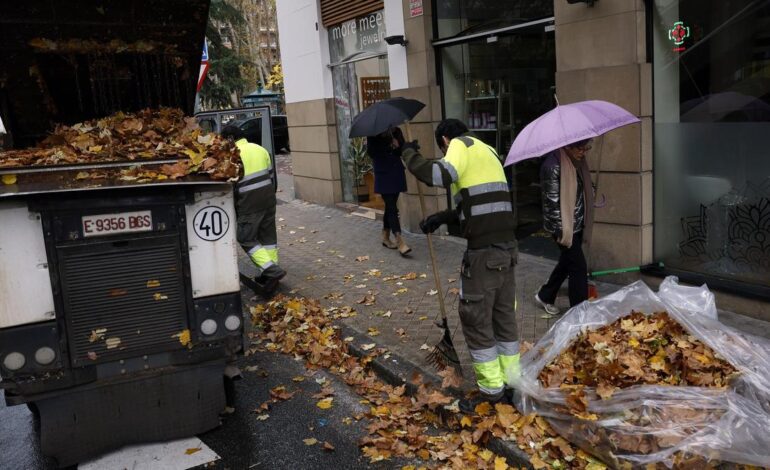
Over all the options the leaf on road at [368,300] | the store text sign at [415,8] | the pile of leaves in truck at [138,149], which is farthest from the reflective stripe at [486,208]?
the store text sign at [415,8]

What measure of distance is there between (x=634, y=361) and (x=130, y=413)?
3033 mm

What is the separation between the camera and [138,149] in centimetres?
461

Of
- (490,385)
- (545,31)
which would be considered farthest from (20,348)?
(545,31)

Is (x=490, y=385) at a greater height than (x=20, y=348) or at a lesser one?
lesser

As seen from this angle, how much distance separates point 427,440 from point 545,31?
500 centimetres

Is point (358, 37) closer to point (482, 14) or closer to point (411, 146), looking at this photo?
point (482, 14)

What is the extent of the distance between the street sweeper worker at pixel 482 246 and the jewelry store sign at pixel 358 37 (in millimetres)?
6766

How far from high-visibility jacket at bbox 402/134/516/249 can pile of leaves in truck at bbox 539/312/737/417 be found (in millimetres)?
855

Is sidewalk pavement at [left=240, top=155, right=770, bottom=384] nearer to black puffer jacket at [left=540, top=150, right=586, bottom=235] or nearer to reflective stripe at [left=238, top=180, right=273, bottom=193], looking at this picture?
black puffer jacket at [left=540, top=150, right=586, bottom=235]

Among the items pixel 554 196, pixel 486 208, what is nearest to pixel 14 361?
pixel 486 208

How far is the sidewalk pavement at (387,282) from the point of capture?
5.79 meters

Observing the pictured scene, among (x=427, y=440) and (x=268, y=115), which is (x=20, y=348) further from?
(x=268, y=115)

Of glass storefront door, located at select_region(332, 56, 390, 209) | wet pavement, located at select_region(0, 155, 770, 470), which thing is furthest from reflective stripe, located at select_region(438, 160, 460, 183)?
glass storefront door, located at select_region(332, 56, 390, 209)

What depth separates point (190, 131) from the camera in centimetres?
514
